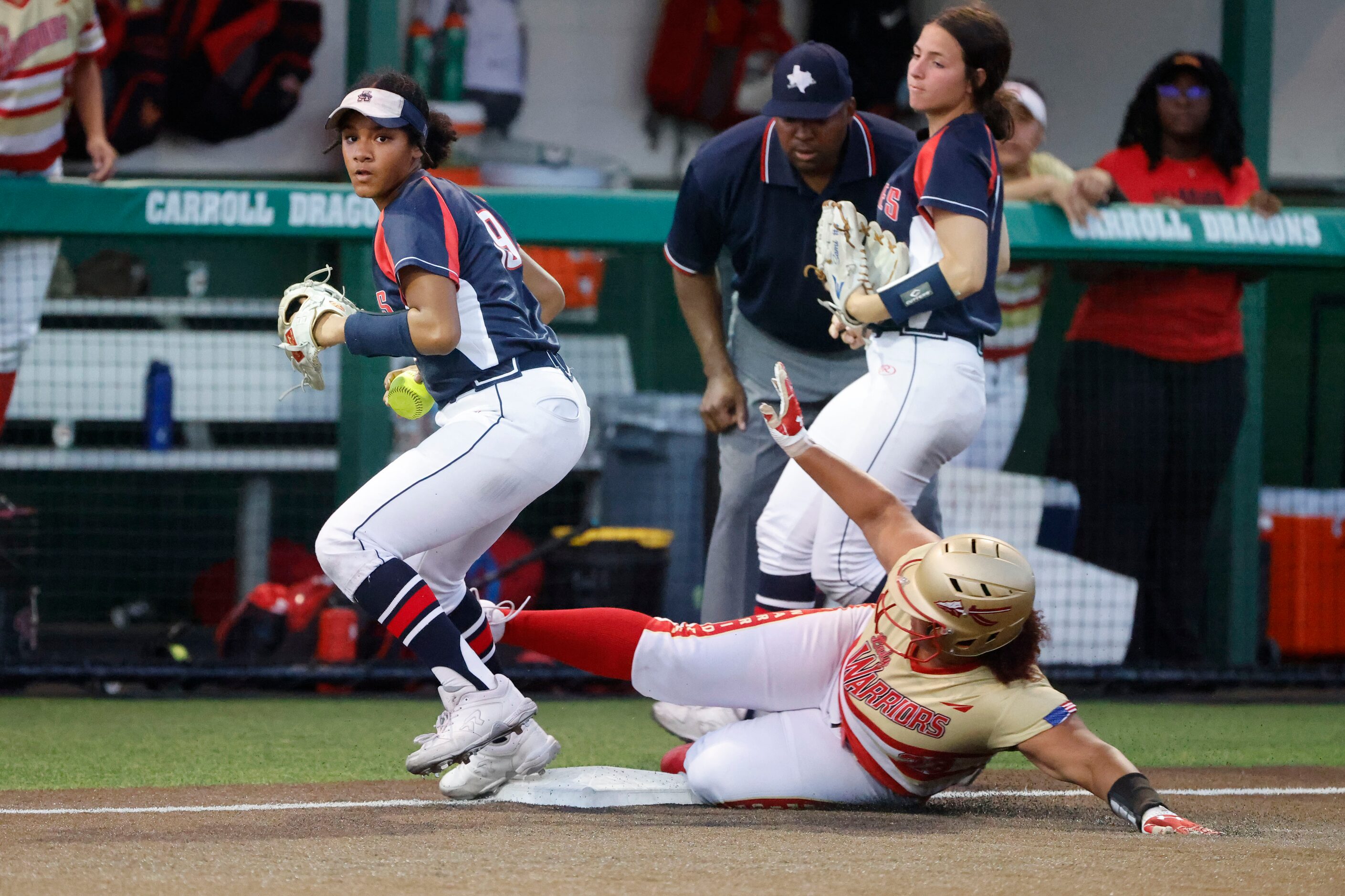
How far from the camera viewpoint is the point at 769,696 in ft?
12.2

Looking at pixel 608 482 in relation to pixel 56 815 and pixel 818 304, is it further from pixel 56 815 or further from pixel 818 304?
pixel 56 815

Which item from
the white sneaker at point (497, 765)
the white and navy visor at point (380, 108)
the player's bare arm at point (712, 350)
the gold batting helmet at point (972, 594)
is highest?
the white and navy visor at point (380, 108)

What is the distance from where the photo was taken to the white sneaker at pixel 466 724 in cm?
355

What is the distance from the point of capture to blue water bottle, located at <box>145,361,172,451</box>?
6488 mm

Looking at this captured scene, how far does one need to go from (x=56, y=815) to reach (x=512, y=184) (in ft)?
16.4

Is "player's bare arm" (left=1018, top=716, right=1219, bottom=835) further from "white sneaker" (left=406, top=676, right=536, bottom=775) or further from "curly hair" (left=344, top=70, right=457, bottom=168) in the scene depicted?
"curly hair" (left=344, top=70, right=457, bottom=168)

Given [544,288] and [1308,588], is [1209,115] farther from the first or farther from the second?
[544,288]

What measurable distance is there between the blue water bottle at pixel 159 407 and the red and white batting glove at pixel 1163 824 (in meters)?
4.44

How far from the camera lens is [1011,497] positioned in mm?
6078

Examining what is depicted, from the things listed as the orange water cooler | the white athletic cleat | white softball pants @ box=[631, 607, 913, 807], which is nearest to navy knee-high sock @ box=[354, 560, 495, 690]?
the white athletic cleat

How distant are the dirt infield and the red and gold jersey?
0.13m

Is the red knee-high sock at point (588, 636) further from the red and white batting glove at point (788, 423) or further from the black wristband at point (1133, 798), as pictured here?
the black wristband at point (1133, 798)

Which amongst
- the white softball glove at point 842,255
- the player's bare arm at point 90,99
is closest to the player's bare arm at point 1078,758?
the white softball glove at point 842,255

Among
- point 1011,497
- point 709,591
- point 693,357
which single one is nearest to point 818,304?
point 709,591
